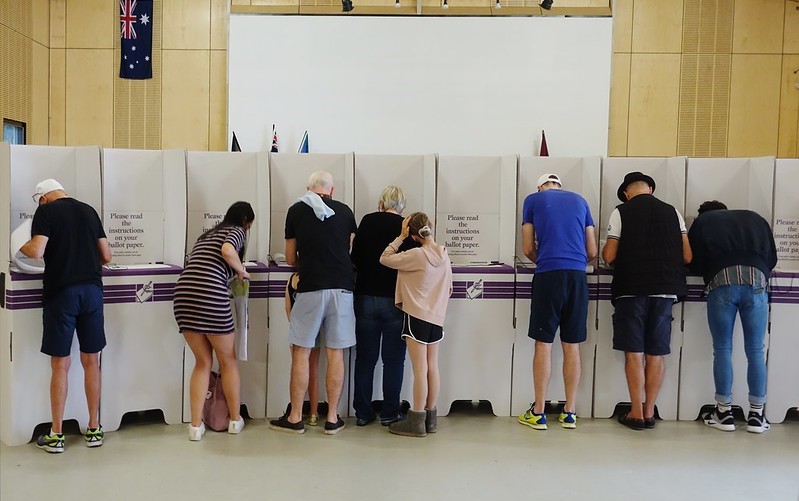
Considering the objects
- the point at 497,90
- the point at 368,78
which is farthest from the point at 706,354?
the point at 368,78

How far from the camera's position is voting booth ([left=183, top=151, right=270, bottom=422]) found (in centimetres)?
397

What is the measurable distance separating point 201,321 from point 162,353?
0.62 m

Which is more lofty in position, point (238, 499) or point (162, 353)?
point (162, 353)

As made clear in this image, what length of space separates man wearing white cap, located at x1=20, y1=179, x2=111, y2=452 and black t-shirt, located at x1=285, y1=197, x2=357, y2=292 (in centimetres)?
107

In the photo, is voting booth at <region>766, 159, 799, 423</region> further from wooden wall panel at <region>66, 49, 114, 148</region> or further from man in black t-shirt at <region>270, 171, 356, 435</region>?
wooden wall panel at <region>66, 49, 114, 148</region>

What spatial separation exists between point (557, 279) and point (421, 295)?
87 cm

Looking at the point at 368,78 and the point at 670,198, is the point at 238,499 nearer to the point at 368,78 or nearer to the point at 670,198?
the point at 670,198

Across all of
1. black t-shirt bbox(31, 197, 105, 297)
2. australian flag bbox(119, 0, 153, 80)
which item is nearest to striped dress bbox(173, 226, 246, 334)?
black t-shirt bbox(31, 197, 105, 297)

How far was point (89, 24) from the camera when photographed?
7.34 meters

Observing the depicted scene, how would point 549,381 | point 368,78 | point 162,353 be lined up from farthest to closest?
point 368,78, point 549,381, point 162,353

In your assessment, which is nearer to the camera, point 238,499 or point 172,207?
point 238,499

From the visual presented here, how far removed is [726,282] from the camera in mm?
3852

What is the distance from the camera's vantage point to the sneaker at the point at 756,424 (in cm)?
391

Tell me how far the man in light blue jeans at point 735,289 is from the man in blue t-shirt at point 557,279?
2.43 feet
